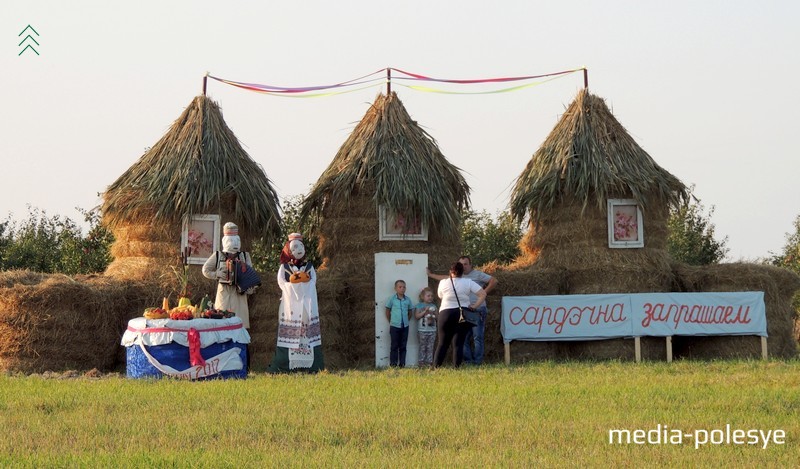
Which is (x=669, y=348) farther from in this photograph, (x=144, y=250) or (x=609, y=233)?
(x=144, y=250)

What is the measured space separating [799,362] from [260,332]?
761 centimetres

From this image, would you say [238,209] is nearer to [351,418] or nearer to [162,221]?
[162,221]

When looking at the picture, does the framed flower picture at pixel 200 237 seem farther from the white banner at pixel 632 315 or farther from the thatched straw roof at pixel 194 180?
the white banner at pixel 632 315

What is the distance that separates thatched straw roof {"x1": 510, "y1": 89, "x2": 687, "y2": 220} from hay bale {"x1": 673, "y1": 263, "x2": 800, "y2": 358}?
154 cm

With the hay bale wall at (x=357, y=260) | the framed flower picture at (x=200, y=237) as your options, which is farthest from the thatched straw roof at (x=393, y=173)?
the framed flower picture at (x=200, y=237)

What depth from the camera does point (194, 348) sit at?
42.2ft

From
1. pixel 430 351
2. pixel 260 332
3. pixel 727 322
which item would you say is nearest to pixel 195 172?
pixel 260 332

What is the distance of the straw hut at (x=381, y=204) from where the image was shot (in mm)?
16453

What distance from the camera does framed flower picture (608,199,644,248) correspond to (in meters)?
17.0

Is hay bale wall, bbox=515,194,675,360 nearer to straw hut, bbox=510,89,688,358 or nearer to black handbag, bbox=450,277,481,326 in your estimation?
straw hut, bbox=510,89,688,358

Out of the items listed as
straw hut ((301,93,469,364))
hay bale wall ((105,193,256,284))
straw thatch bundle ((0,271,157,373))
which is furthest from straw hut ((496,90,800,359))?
straw thatch bundle ((0,271,157,373))

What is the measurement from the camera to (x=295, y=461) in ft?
24.3

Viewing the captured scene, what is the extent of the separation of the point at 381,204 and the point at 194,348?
15.3 ft

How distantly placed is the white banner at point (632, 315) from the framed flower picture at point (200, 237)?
14.8 feet
